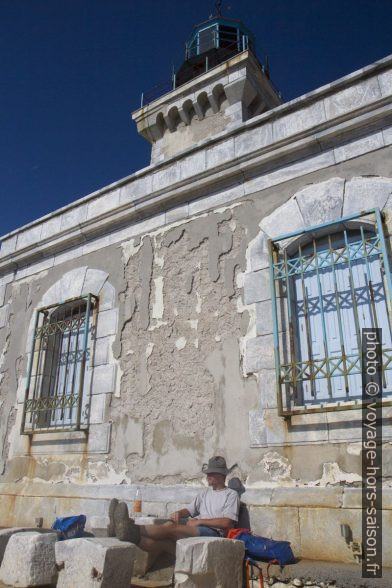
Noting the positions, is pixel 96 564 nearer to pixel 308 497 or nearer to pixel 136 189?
pixel 308 497

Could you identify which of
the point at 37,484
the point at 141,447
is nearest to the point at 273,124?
the point at 141,447

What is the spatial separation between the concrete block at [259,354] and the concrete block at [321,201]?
118 centimetres

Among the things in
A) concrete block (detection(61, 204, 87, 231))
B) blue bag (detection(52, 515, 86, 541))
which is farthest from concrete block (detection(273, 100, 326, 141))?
blue bag (detection(52, 515, 86, 541))

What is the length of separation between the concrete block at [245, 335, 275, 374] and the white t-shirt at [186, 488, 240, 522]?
1055mm

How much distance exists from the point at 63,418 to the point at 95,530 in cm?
192

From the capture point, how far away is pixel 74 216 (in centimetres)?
644

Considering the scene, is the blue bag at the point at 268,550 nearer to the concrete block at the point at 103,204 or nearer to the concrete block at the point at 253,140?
the concrete block at the point at 253,140

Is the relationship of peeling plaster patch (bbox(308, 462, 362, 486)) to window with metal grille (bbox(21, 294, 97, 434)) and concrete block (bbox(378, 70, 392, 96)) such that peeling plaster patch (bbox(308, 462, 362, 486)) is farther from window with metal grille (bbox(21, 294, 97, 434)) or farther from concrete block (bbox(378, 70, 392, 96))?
concrete block (bbox(378, 70, 392, 96))

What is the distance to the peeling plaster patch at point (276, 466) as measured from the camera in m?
3.74

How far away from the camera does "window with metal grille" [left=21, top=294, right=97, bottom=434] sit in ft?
17.9

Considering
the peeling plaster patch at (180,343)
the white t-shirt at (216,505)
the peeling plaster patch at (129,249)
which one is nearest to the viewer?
the white t-shirt at (216,505)

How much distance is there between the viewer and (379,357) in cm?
364

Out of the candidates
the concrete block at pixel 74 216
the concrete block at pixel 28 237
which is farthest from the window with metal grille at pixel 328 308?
the concrete block at pixel 28 237

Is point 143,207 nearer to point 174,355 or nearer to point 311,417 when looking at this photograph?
point 174,355
